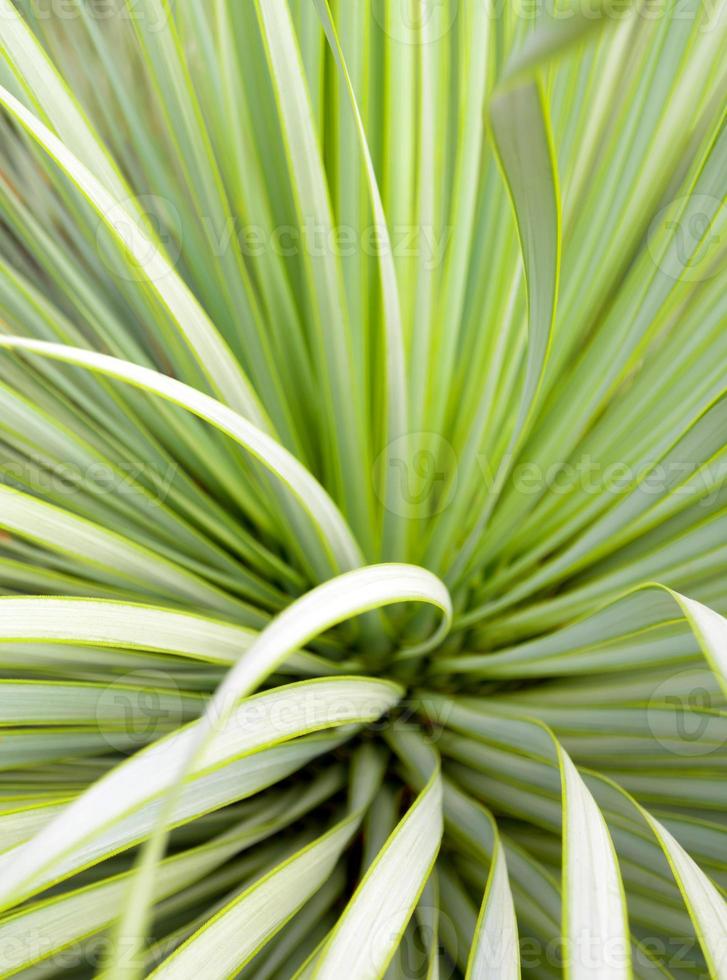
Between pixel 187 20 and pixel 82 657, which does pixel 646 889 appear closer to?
pixel 82 657

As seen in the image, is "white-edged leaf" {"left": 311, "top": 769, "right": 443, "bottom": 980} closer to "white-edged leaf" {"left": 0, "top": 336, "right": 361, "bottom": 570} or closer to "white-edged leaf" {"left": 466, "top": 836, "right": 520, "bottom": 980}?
"white-edged leaf" {"left": 466, "top": 836, "right": 520, "bottom": 980}

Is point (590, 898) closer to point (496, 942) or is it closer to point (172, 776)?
point (496, 942)

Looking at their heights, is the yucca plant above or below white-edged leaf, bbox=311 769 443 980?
above

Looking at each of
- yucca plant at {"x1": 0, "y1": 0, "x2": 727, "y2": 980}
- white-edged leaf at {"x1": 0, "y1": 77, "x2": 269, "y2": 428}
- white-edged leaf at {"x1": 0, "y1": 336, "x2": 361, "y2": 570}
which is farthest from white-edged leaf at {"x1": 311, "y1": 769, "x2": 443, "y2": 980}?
white-edged leaf at {"x1": 0, "y1": 77, "x2": 269, "y2": 428}

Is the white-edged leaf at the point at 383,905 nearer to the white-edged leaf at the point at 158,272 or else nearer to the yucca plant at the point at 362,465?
the yucca plant at the point at 362,465

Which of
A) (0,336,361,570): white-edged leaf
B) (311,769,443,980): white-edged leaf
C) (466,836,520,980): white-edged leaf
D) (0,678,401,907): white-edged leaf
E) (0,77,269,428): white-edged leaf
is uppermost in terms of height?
(0,77,269,428): white-edged leaf

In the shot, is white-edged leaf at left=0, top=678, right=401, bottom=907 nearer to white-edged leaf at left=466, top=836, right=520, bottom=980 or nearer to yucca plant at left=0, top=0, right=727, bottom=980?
yucca plant at left=0, top=0, right=727, bottom=980

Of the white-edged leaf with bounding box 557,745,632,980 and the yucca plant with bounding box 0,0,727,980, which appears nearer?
the white-edged leaf with bounding box 557,745,632,980

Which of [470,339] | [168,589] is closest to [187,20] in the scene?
[470,339]

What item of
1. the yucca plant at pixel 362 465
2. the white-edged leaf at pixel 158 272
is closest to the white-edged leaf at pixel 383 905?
Answer: the yucca plant at pixel 362 465
